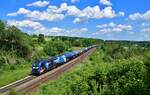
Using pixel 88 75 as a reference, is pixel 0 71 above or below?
below

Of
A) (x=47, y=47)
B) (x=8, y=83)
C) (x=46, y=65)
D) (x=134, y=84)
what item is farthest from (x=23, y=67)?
(x=134, y=84)

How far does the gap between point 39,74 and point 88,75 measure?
45.4m

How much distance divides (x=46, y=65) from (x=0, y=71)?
30.6 feet

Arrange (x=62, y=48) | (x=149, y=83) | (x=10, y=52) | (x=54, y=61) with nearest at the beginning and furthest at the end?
(x=149, y=83), (x=54, y=61), (x=10, y=52), (x=62, y=48)

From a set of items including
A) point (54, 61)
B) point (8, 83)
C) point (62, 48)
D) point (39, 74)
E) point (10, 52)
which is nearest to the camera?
point (8, 83)

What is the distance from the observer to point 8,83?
6366 centimetres

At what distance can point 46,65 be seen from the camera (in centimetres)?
7894

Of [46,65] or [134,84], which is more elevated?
[134,84]

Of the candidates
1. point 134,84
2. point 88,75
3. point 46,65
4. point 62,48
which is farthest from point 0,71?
point 62,48

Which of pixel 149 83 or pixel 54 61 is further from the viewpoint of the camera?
pixel 54 61

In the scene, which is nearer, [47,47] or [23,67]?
[23,67]

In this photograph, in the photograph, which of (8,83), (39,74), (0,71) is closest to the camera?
(8,83)

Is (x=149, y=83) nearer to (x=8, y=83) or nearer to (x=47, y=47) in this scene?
(x=8, y=83)

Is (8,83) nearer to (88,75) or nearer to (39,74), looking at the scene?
(39,74)
